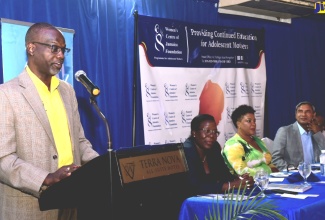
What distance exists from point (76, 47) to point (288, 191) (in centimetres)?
246

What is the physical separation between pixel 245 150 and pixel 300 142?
53.1 inches

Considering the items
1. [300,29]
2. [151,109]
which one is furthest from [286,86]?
[151,109]

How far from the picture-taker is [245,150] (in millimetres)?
4582

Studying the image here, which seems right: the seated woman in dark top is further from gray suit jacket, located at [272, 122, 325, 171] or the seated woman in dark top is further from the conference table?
gray suit jacket, located at [272, 122, 325, 171]

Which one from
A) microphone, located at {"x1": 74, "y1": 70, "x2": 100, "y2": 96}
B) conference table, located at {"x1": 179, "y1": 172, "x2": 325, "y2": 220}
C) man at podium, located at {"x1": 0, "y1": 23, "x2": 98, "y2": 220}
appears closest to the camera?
microphone, located at {"x1": 74, "y1": 70, "x2": 100, "y2": 96}

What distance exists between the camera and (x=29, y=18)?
4.24 m

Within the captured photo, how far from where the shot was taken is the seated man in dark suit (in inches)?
221

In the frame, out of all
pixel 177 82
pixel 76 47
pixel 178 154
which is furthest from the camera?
pixel 177 82

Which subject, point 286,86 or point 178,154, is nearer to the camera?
point 178,154

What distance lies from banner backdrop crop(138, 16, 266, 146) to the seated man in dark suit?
2.33ft

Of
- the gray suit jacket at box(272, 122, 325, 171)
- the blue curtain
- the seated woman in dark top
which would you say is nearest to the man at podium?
the seated woman in dark top

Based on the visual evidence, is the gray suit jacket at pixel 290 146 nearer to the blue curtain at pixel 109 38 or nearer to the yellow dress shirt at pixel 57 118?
the blue curtain at pixel 109 38

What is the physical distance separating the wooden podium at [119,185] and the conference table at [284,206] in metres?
0.71

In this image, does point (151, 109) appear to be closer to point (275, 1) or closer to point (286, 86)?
point (275, 1)
